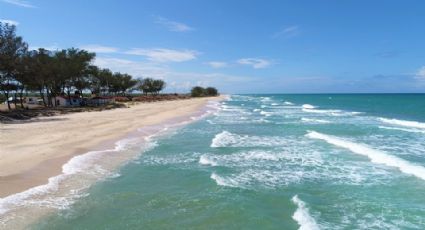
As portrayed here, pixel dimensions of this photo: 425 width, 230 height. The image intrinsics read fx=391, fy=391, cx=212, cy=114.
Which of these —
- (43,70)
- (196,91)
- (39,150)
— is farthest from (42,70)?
(196,91)

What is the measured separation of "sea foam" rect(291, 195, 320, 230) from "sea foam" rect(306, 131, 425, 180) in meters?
5.97

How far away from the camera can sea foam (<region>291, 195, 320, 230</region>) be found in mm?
9305

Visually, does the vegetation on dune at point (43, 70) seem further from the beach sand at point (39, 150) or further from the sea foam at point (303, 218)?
the sea foam at point (303, 218)

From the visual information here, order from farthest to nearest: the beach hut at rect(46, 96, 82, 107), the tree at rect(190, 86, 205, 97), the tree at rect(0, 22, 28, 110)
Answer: the tree at rect(190, 86, 205, 97) → the beach hut at rect(46, 96, 82, 107) → the tree at rect(0, 22, 28, 110)

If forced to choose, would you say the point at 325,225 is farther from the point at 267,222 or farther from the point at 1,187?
the point at 1,187

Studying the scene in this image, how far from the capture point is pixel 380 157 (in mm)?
18484

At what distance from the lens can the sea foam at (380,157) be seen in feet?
50.5

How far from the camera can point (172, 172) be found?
598 inches

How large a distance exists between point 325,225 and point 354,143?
15349 millimetres

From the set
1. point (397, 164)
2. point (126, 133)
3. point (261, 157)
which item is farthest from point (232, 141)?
point (397, 164)

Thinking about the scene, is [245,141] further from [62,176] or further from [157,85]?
[157,85]

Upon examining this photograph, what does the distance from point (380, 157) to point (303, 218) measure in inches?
406

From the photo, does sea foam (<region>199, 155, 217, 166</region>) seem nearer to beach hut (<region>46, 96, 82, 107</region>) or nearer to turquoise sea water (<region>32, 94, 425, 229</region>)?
turquoise sea water (<region>32, 94, 425, 229</region>)

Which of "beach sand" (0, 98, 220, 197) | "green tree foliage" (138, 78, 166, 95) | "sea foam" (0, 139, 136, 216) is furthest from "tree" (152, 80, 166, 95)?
"sea foam" (0, 139, 136, 216)
